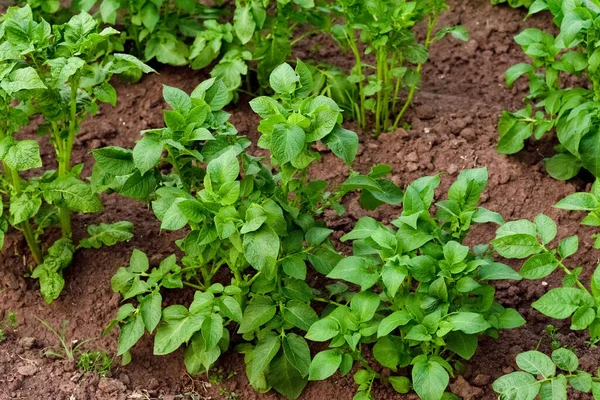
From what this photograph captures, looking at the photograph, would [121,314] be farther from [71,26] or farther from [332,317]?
[71,26]

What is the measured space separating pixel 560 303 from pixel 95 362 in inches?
78.4

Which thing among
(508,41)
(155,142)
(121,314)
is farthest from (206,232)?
(508,41)

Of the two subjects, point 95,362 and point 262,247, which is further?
point 95,362

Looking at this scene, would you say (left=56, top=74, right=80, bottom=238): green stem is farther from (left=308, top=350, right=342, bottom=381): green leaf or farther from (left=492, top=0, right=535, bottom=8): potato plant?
(left=492, top=0, right=535, bottom=8): potato plant

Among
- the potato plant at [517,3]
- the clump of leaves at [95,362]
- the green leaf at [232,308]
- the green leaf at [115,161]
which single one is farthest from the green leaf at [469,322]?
the potato plant at [517,3]

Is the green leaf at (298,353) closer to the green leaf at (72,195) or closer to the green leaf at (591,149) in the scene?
the green leaf at (72,195)

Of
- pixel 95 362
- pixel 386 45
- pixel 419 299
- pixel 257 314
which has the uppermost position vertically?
pixel 386 45

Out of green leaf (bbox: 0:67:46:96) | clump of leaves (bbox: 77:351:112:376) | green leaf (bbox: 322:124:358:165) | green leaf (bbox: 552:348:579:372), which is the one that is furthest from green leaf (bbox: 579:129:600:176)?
green leaf (bbox: 0:67:46:96)

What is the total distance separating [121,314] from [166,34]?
201 centimetres

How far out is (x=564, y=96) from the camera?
491cm

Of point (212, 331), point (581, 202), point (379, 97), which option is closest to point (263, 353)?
point (212, 331)

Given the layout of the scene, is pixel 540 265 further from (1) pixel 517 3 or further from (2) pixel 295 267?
(1) pixel 517 3

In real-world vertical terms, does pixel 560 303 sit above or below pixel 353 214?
above

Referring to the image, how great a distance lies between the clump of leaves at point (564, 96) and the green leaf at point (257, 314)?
173 centimetres
